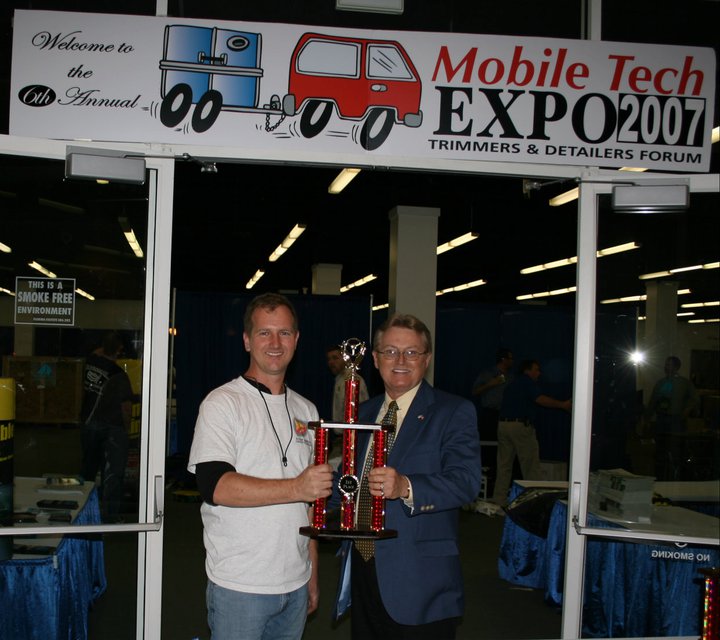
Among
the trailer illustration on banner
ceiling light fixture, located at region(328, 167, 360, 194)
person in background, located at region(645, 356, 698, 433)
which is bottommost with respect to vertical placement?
person in background, located at region(645, 356, 698, 433)

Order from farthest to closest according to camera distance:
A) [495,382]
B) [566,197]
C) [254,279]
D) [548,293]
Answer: [254,279], [548,293], [495,382], [566,197]

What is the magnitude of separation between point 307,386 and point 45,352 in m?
7.71

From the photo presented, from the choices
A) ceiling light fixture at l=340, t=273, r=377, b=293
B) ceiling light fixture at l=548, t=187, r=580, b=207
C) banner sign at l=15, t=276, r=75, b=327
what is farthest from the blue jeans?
ceiling light fixture at l=340, t=273, r=377, b=293

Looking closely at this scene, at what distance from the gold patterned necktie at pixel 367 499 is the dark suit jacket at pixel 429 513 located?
0.09 feet

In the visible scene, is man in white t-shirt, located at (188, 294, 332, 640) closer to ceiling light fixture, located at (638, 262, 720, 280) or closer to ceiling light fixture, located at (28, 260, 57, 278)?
ceiling light fixture, located at (28, 260, 57, 278)

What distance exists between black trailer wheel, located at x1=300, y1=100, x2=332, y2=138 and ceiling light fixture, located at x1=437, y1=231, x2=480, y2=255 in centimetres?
728

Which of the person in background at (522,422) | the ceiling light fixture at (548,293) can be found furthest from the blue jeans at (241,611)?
the ceiling light fixture at (548,293)

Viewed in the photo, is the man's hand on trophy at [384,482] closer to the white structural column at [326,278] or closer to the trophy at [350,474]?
the trophy at [350,474]

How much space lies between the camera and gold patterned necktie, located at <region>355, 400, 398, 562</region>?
6.93ft

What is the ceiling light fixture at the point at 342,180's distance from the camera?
7.06m

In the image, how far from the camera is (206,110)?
2.56 m

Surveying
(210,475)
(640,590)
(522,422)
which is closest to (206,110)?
(210,475)

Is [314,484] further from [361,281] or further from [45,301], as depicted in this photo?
[361,281]

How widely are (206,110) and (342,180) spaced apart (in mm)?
4889
